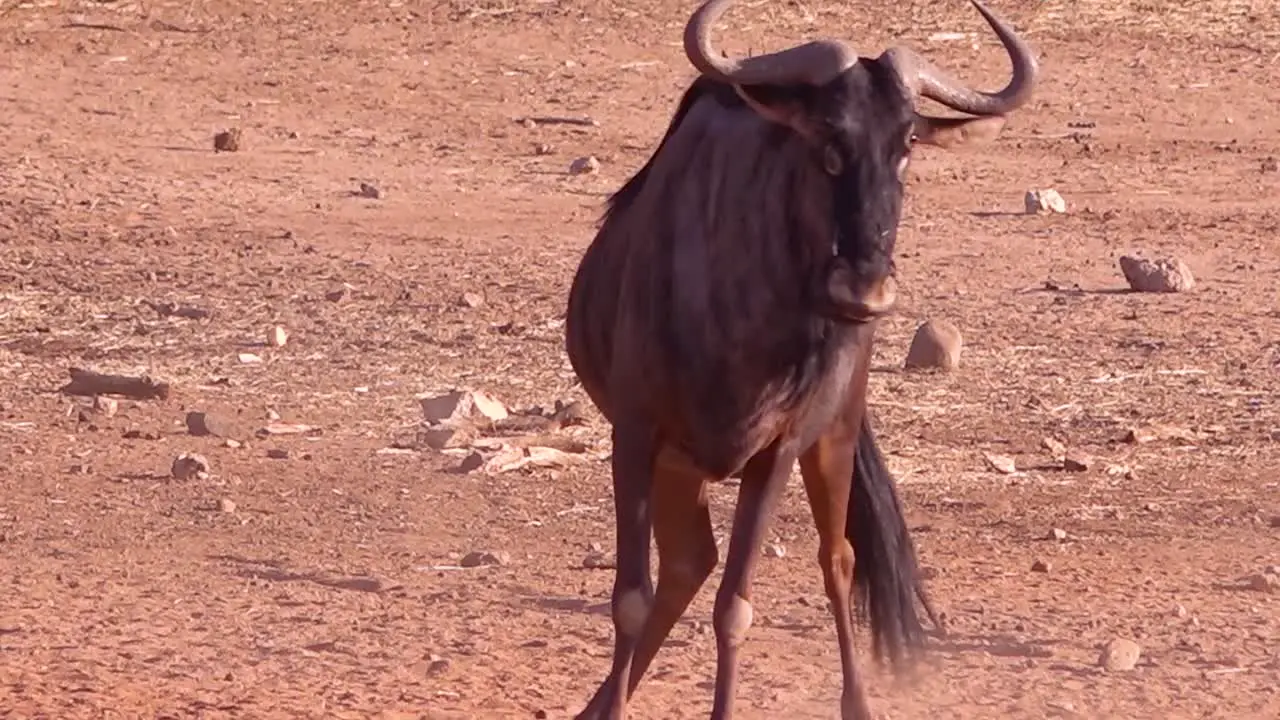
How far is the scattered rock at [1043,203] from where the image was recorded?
14.7m

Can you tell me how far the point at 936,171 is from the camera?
615 inches

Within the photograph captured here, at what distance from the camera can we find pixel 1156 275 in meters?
12.7

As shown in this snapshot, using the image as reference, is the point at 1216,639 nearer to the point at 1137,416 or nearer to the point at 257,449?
the point at 1137,416

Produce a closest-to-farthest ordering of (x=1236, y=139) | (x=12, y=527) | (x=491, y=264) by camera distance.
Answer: (x=12, y=527), (x=491, y=264), (x=1236, y=139)

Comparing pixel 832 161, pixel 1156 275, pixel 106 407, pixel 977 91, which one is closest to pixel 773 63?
pixel 832 161

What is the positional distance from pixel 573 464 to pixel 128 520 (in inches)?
62.1

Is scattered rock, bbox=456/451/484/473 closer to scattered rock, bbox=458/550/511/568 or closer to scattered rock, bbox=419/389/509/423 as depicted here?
scattered rock, bbox=419/389/509/423

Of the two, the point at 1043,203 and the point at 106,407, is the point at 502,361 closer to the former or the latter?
the point at 106,407

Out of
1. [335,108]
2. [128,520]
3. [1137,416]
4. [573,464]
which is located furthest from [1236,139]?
[128,520]

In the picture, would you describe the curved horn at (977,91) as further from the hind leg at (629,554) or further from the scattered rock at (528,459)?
the scattered rock at (528,459)

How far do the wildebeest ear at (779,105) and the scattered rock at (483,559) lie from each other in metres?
2.58

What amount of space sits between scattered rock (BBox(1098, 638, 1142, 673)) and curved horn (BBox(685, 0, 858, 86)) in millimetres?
2012

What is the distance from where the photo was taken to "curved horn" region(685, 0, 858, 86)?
6289 millimetres

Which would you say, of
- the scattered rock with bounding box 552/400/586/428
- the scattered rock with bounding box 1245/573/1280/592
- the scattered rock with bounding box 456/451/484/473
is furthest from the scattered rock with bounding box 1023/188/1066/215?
the scattered rock with bounding box 1245/573/1280/592
